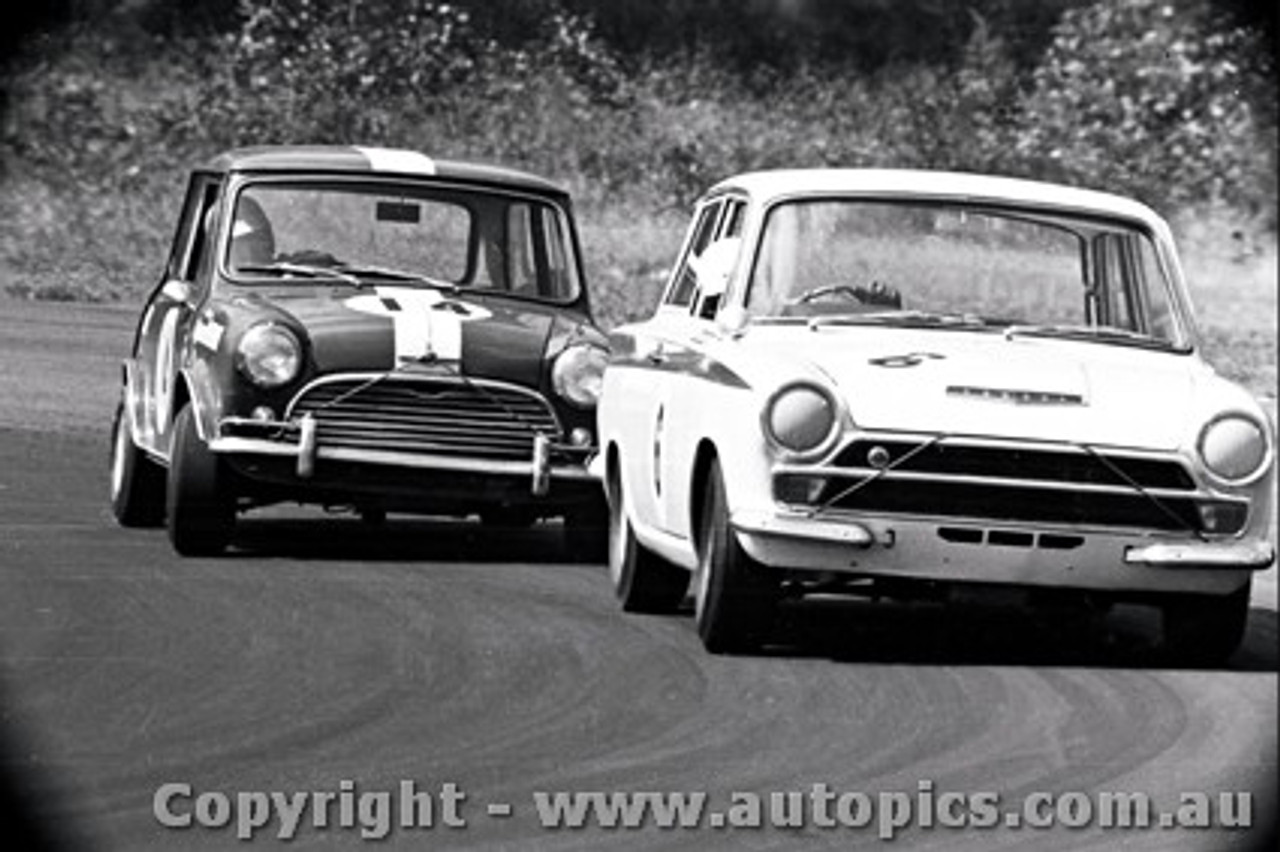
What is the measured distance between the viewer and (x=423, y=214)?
28.2 feet

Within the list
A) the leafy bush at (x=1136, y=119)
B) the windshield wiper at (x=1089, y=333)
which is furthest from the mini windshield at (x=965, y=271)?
the leafy bush at (x=1136, y=119)

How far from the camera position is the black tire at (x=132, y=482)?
754cm

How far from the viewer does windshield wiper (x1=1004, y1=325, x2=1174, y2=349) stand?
249 inches

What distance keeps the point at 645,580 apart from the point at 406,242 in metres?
2.23

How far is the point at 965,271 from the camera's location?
6.51 m

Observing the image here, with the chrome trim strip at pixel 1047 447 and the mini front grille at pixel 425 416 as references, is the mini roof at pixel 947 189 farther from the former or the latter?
the mini front grille at pixel 425 416

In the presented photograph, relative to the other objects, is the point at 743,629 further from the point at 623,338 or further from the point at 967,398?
the point at 623,338

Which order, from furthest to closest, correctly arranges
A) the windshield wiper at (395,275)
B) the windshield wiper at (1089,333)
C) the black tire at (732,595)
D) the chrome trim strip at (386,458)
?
the windshield wiper at (395,275), the chrome trim strip at (386,458), the windshield wiper at (1089,333), the black tire at (732,595)

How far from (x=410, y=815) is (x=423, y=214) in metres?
4.58

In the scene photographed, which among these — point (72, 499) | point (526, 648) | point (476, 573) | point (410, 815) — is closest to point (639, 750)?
point (410, 815)

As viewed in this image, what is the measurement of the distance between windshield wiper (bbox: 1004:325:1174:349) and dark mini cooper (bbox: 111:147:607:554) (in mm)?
1601

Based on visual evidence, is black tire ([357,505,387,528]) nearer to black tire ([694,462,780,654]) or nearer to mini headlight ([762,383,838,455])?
black tire ([694,462,780,654])

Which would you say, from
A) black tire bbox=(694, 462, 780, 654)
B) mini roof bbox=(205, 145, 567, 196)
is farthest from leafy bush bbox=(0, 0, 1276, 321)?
black tire bbox=(694, 462, 780, 654)

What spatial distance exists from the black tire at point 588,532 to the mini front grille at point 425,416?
0.67 feet
